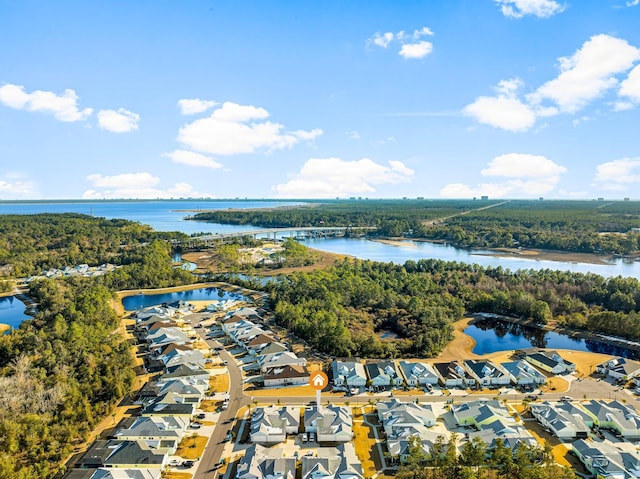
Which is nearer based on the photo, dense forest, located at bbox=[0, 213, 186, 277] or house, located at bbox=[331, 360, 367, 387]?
house, located at bbox=[331, 360, 367, 387]

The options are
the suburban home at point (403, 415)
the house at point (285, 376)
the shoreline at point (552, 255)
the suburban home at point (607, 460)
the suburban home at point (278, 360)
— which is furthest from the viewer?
A: the shoreline at point (552, 255)

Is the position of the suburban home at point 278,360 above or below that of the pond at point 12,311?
above

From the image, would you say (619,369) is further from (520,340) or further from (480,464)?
(480,464)

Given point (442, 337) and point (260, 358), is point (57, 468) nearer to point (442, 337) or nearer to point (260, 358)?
point (260, 358)

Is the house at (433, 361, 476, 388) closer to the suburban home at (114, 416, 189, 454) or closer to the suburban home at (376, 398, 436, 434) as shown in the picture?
the suburban home at (376, 398, 436, 434)

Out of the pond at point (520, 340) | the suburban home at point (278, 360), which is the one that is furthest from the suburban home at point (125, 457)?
the pond at point (520, 340)

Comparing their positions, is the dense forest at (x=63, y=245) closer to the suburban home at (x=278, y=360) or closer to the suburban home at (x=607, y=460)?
the suburban home at (x=278, y=360)

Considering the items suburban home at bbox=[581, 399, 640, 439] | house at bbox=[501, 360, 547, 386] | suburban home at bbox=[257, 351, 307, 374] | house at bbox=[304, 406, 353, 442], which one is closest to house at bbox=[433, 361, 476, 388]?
house at bbox=[501, 360, 547, 386]
